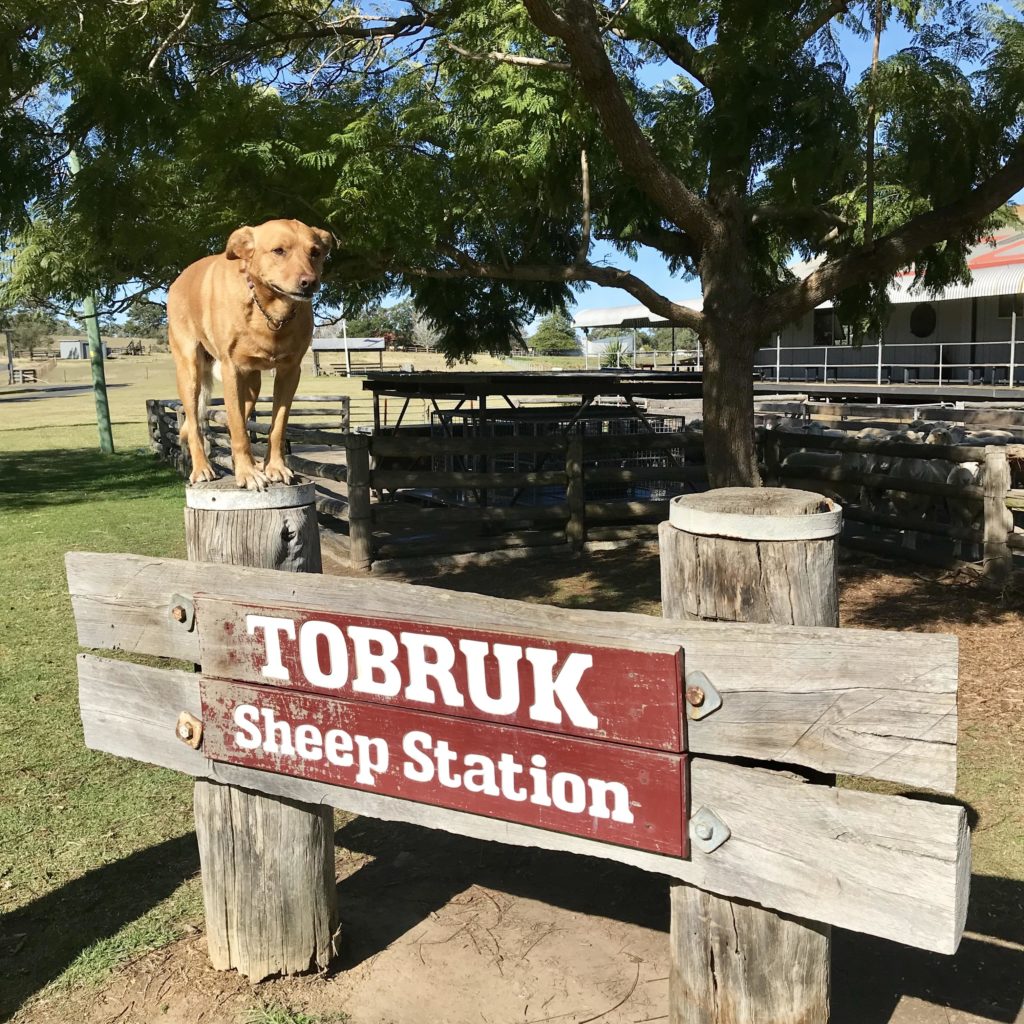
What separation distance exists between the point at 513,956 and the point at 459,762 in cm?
115

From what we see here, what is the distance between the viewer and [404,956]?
3195 mm

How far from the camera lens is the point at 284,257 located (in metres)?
2.82

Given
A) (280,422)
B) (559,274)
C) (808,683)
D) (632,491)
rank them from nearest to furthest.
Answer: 1. (808,683)
2. (280,422)
3. (559,274)
4. (632,491)

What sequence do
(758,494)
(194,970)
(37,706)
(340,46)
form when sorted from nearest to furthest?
(758,494), (194,970), (37,706), (340,46)

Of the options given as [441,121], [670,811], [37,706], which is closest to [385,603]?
[670,811]

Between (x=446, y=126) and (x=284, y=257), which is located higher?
(x=446, y=126)

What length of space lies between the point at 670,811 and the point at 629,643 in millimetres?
381

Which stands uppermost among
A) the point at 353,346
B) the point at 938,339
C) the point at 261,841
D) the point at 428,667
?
the point at 353,346

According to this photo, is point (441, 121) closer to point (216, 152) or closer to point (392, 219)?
point (392, 219)

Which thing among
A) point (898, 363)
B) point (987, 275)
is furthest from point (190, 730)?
point (898, 363)

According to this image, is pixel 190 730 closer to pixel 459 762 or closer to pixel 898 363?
pixel 459 762

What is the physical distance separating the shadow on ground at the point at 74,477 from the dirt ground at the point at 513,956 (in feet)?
36.6

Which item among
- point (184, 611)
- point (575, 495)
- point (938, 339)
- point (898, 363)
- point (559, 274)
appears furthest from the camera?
point (898, 363)

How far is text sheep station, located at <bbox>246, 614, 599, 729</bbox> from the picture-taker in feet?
7.22
